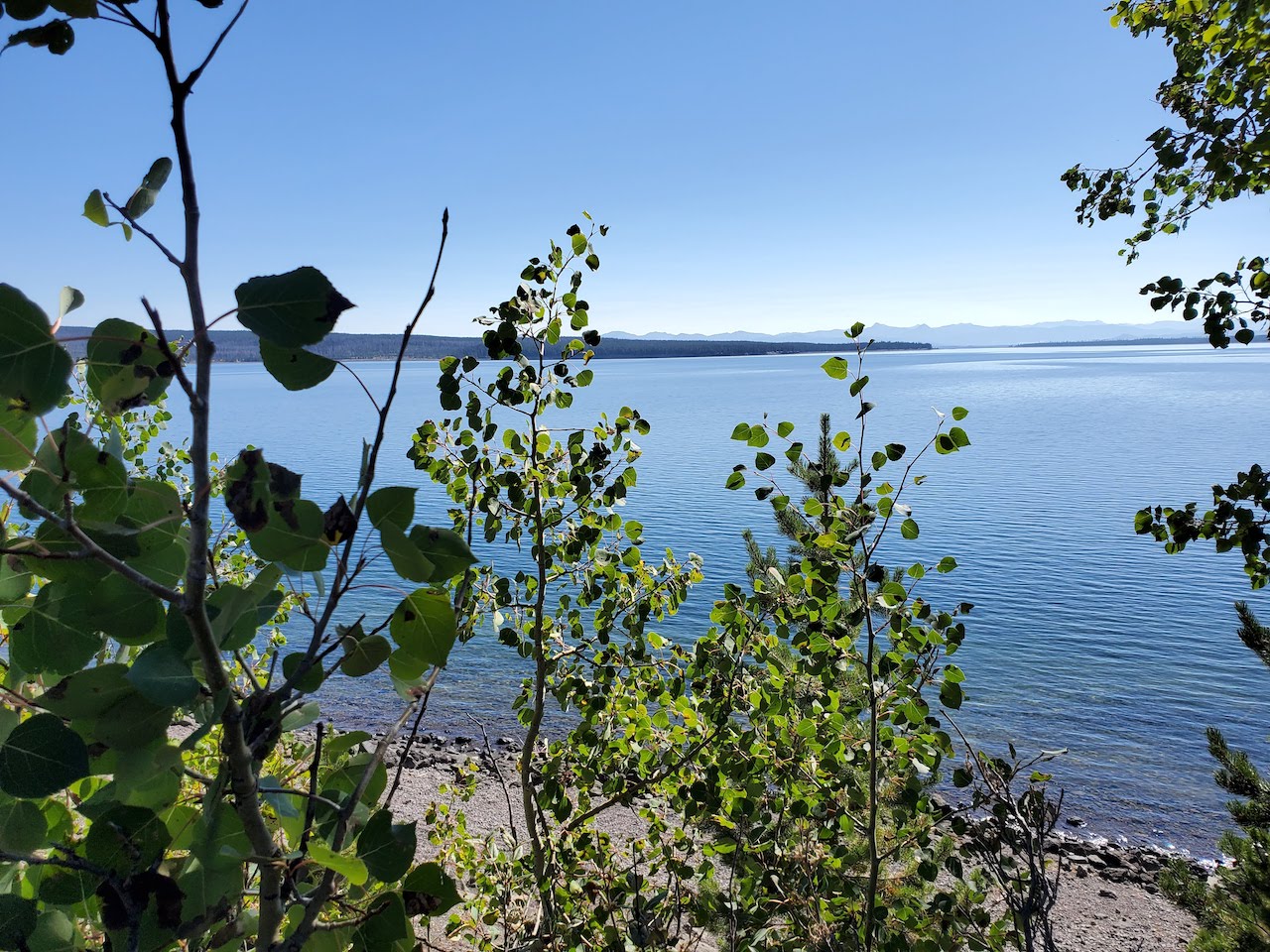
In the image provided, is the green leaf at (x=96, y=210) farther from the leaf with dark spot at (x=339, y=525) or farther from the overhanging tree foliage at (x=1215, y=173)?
the overhanging tree foliage at (x=1215, y=173)

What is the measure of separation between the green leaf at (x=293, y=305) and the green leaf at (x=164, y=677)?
0.74 feet

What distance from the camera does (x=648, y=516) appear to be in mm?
27766

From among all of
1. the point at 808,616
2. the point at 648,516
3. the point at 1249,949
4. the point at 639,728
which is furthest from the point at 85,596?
the point at 648,516

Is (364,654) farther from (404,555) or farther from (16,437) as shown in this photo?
(16,437)

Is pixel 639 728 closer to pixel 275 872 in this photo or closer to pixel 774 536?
pixel 275 872

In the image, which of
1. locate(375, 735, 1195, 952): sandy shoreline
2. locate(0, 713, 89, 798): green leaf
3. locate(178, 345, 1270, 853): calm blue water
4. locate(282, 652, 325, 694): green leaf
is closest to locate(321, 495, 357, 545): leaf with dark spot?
locate(282, 652, 325, 694): green leaf

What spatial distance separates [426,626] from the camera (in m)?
0.59

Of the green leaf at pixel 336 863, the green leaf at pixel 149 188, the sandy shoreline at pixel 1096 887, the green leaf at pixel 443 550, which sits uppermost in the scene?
the green leaf at pixel 149 188

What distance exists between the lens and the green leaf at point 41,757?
560 millimetres

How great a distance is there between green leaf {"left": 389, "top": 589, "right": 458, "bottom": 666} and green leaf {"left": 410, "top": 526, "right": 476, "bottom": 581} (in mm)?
37

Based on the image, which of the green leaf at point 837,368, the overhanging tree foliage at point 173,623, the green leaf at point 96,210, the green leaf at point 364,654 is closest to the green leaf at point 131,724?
the overhanging tree foliage at point 173,623

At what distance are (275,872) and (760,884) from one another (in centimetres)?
231

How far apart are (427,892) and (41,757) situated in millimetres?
328

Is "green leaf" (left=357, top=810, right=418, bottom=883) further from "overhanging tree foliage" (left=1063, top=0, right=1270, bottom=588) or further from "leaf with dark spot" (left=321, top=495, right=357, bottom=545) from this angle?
"overhanging tree foliage" (left=1063, top=0, right=1270, bottom=588)
